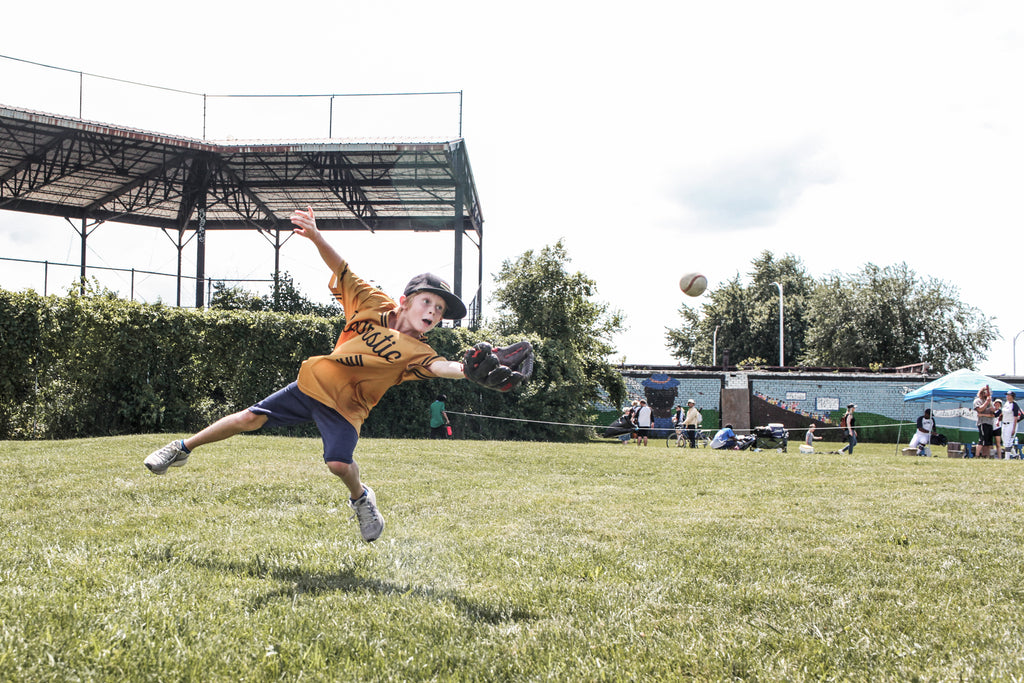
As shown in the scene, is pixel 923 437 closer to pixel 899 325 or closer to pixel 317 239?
pixel 317 239

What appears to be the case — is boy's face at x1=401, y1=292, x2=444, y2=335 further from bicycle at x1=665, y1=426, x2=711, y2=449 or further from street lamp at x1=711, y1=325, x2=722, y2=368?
street lamp at x1=711, y1=325, x2=722, y2=368

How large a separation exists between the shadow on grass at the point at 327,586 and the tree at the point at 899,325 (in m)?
47.4

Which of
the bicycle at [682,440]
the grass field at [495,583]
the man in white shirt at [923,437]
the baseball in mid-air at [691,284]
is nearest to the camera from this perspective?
the grass field at [495,583]

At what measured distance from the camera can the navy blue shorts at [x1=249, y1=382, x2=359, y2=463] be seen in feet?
15.2

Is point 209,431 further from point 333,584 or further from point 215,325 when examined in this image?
point 215,325

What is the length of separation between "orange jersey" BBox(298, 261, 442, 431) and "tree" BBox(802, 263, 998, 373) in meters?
46.7

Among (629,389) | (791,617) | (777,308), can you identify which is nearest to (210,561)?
(791,617)

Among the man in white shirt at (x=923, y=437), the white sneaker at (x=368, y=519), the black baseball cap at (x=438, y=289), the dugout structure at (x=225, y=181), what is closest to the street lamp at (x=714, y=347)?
the dugout structure at (x=225, y=181)

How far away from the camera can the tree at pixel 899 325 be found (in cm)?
4441

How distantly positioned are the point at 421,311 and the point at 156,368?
13765 mm

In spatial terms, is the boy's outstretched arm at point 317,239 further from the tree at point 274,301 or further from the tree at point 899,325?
the tree at point 899,325

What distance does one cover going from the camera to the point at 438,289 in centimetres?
491

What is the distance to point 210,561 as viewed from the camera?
172 inches

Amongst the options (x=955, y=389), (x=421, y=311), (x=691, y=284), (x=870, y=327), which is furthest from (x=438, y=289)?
(x=870, y=327)
